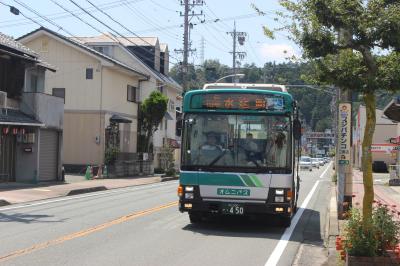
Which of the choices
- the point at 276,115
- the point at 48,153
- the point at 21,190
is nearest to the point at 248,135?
the point at 276,115

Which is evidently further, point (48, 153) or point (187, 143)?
point (48, 153)

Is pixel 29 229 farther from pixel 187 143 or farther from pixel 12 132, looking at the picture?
pixel 12 132

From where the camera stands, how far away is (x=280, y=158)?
43.0ft

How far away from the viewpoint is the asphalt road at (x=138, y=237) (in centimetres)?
984

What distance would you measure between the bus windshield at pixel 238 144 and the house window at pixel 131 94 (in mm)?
34221

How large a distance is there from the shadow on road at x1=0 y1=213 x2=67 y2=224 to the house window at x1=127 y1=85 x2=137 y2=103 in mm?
31143

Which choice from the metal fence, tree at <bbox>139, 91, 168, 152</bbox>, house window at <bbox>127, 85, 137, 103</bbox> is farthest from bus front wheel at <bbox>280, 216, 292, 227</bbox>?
house window at <bbox>127, 85, 137, 103</bbox>

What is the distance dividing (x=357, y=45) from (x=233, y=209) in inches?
209

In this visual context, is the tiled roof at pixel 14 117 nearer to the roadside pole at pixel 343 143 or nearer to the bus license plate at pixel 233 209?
the bus license plate at pixel 233 209

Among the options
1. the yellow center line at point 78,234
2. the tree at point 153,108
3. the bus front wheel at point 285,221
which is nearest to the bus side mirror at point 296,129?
the bus front wheel at point 285,221

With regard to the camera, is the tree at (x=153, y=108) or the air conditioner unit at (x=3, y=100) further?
the tree at (x=153, y=108)

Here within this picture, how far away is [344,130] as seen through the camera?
15797 mm

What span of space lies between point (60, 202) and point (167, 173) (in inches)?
972

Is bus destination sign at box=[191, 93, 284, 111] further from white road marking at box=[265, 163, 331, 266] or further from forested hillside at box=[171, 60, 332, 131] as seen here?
forested hillside at box=[171, 60, 332, 131]
